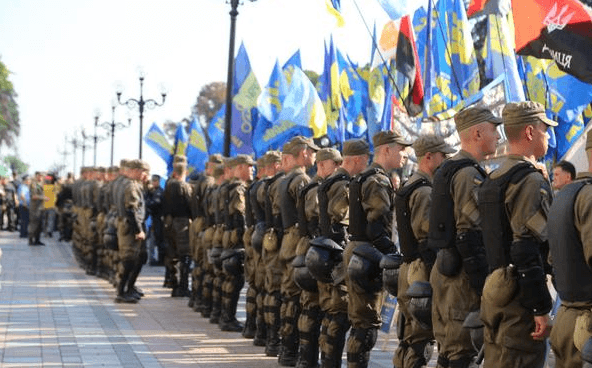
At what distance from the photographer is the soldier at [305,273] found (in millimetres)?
11758

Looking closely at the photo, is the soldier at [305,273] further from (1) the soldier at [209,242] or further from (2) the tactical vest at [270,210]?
(1) the soldier at [209,242]

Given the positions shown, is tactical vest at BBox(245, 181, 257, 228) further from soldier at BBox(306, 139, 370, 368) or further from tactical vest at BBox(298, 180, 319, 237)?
→ soldier at BBox(306, 139, 370, 368)

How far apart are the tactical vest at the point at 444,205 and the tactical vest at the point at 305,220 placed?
12.6ft

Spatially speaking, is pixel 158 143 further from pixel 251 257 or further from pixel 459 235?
pixel 459 235

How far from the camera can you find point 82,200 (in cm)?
2923

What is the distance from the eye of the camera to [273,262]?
13508 millimetres

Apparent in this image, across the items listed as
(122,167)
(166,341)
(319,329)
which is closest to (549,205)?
(319,329)

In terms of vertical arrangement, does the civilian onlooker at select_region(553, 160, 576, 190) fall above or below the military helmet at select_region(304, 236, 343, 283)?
above

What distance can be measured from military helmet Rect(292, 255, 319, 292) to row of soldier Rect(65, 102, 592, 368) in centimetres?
2

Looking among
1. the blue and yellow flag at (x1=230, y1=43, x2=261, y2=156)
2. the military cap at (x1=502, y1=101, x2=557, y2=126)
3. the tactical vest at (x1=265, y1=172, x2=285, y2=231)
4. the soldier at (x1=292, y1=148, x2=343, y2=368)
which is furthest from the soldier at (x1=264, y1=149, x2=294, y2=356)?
the blue and yellow flag at (x1=230, y1=43, x2=261, y2=156)

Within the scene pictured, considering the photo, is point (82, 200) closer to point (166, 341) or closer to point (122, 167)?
point (122, 167)

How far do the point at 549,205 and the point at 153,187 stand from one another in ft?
58.1

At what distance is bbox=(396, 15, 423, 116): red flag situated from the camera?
763 inches

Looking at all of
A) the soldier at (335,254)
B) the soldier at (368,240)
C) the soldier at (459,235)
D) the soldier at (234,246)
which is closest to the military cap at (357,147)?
the soldier at (335,254)
